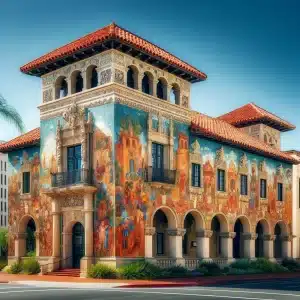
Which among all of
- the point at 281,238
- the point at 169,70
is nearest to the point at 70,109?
the point at 169,70

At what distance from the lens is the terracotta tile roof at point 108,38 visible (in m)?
30.0

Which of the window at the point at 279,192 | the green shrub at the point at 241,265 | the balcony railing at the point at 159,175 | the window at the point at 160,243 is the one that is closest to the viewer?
the balcony railing at the point at 159,175

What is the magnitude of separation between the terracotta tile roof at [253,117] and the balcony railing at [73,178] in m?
19.1

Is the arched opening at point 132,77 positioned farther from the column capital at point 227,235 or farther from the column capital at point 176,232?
the column capital at point 227,235

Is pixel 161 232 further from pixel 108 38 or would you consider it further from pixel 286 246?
pixel 286 246

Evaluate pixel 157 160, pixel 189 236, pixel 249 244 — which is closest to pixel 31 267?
pixel 157 160

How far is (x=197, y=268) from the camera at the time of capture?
111ft

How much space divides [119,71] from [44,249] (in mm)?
11235

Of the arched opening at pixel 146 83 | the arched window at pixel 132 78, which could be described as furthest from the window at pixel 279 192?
the arched window at pixel 132 78

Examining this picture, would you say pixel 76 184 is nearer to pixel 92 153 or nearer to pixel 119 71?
pixel 92 153

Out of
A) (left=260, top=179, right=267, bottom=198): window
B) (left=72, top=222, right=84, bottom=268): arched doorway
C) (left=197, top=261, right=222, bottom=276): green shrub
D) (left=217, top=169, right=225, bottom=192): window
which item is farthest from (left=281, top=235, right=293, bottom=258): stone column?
(left=72, top=222, right=84, bottom=268): arched doorway

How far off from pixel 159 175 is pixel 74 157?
485 centimetres

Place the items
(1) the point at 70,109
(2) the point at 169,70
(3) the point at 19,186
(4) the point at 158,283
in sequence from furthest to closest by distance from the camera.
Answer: (3) the point at 19,186 → (2) the point at 169,70 → (1) the point at 70,109 → (4) the point at 158,283

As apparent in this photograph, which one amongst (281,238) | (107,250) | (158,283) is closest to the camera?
(158,283)
